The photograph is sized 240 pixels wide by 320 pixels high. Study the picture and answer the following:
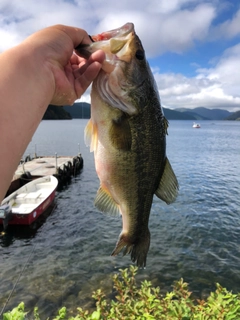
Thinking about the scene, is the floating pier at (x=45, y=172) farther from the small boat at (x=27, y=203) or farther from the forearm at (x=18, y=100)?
the forearm at (x=18, y=100)

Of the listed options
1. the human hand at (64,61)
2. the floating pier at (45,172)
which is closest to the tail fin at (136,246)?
the human hand at (64,61)

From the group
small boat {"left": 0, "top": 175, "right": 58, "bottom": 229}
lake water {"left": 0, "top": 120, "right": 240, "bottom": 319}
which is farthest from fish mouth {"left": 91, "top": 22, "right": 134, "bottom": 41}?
small boat {"left": 0, "top": 175, "right": 58, "bottom": 229}

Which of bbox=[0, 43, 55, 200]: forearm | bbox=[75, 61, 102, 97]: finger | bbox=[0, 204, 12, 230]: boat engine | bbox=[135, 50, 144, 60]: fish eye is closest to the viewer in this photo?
bbox=[0, 43, 55, 200]: forearm

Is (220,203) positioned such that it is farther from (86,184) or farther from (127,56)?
(127,56)

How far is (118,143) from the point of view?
104 inches

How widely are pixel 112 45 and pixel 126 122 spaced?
71 cm

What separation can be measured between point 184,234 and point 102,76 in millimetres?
14756

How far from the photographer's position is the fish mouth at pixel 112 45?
2.55 meters

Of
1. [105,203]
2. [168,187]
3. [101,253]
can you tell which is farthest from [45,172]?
[168,187]

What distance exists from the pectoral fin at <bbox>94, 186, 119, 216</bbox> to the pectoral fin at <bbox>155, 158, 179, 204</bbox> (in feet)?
1.62

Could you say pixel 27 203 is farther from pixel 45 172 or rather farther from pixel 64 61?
pixel 64 61

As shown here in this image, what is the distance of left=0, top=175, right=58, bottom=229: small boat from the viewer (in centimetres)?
1634

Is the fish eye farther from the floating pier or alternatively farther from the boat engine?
the floating pier

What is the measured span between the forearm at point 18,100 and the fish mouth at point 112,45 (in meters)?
0.61
